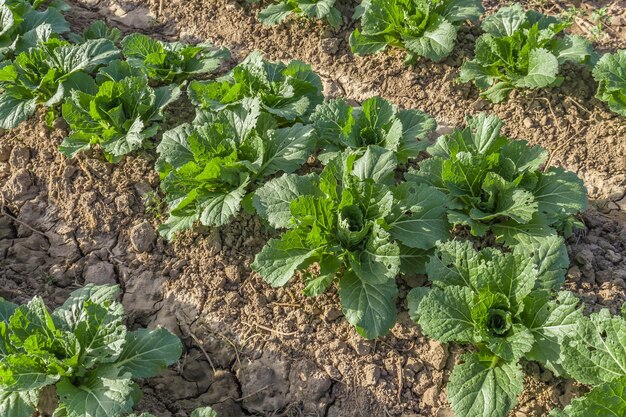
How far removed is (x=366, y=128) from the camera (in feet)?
14.5

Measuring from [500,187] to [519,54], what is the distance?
153 centimetres

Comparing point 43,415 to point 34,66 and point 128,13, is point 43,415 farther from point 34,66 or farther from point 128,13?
point 128,13

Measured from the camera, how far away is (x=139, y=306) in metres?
4.18

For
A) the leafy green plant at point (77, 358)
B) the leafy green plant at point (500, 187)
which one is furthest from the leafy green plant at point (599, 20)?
the leafy green plant at point (77, 358)

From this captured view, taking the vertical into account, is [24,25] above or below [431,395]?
above

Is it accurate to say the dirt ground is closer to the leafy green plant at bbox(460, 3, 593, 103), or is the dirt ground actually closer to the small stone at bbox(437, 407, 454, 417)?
the small stone at bbox(437, 407, 454, 417)

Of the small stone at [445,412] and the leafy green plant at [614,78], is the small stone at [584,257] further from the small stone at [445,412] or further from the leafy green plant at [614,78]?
the leafy green plant at [614,78]

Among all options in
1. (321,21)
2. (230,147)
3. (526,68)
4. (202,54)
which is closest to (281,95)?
(230,147)

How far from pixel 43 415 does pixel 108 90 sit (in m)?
2.41

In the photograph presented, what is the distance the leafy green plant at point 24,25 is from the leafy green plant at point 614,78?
4596 millimetres

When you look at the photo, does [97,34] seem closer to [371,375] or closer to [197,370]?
[197,370]

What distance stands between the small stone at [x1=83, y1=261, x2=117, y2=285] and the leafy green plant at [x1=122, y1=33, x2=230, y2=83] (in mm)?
1681

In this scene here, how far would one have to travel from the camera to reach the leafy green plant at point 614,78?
187 inches

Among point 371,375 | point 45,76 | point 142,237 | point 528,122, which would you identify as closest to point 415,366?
point 371,375
